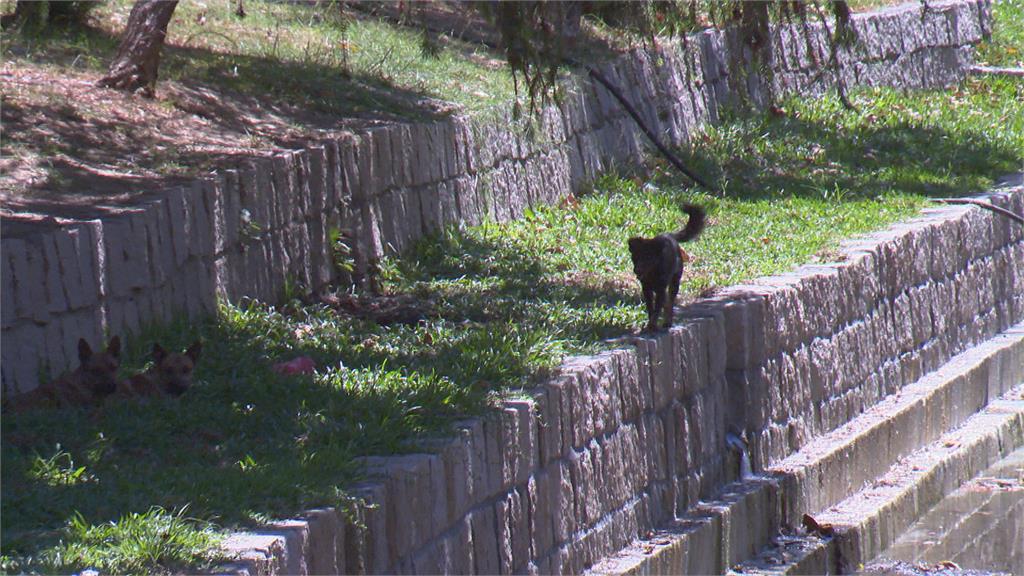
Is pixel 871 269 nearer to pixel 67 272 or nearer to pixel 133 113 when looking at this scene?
pixel 133 113

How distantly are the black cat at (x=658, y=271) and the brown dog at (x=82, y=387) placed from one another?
2661mm

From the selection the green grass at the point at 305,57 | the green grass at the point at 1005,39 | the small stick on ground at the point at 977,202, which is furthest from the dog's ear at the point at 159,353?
the green grass at the point at 1005,39

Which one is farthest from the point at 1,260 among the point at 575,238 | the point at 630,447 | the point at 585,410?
the point at 575,238

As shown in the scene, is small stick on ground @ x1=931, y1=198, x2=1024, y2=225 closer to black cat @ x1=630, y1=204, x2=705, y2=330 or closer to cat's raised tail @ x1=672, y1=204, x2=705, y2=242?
cat's raised tail @ x1=672, y1=204, x2=705, y2=242

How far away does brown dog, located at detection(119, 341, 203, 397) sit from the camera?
5.95m

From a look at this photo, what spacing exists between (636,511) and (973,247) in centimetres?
577

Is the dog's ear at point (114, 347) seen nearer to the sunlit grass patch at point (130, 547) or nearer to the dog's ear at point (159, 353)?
the dog's ear at point (159, 353)

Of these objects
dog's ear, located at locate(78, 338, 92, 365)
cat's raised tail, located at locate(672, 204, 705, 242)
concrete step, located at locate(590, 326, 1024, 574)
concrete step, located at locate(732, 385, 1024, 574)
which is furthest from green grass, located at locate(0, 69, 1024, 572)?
concrete step, located at locate(732, 385, 1024, 574)

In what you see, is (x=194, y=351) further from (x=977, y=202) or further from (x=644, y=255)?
(x=977, y=202)

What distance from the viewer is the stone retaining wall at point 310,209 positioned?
6184mm

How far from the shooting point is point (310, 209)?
27.0 feet

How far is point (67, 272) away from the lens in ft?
20.4

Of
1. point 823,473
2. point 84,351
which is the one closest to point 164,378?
point 84,351

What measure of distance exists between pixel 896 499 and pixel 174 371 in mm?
4890
